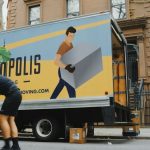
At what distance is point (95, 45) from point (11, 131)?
445 cm

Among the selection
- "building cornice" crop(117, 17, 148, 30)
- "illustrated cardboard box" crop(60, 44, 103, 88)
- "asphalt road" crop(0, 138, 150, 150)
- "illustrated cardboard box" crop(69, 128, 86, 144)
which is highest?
"building cornice" crop(117, 17, 148, 30)

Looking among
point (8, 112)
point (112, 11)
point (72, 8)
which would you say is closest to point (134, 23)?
point (112, 11)

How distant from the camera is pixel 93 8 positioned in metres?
23.8

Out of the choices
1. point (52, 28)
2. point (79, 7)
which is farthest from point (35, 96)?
point (79, 7)

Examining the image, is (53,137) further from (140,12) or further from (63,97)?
(140,12)

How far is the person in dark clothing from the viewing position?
736cm

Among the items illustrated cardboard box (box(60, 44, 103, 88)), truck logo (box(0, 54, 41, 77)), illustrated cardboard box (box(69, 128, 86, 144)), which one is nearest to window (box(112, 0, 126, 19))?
truck logo (box(0, 54, 41, 77))

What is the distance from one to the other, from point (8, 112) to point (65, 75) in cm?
392

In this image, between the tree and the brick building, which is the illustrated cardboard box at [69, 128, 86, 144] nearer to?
the tree

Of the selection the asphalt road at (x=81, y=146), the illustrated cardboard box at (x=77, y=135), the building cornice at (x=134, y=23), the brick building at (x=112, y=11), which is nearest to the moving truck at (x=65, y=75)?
the illustrated cardboard box at (x=77, y=135)

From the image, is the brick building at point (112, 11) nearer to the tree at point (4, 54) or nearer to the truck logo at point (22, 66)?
the truck logo at point (22, 66)

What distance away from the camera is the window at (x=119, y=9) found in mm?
23266

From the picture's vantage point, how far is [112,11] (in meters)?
23.6

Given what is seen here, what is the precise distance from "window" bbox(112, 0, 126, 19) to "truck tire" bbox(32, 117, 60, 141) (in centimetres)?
1317
